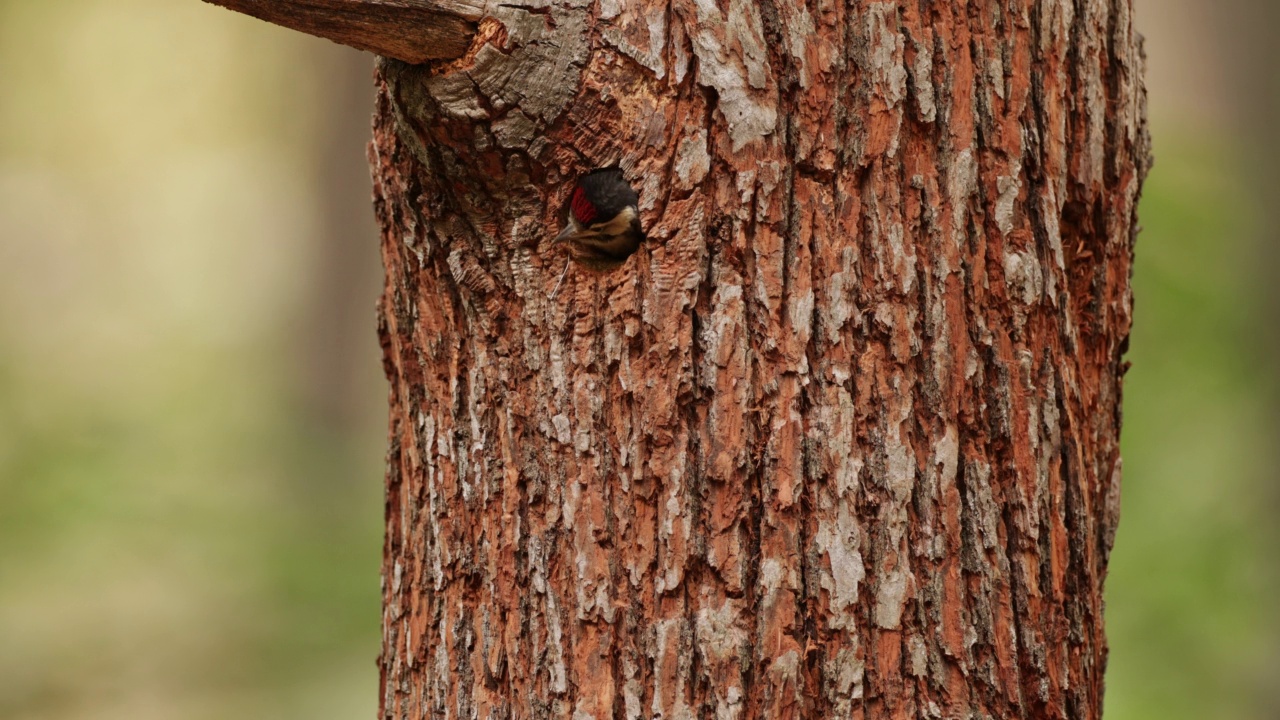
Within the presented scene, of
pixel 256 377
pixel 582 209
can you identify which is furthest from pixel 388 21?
pixel 256 377

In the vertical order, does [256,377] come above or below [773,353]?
above

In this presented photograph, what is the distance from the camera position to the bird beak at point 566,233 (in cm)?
171

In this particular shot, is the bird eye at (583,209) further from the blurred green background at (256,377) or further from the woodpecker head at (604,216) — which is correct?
the blurred green background at (256,377)

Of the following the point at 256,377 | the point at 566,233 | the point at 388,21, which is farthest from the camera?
the point at 256,377

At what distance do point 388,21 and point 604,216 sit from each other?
0.42m

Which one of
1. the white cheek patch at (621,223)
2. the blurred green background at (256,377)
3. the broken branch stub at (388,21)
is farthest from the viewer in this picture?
the blurred green background at (256,377)

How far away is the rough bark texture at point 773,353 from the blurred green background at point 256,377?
3862mm

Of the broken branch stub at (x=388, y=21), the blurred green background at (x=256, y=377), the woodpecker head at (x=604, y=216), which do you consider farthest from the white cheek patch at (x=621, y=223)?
the blurred green background at (x=256, y=377)

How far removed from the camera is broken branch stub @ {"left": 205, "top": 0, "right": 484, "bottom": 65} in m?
1.59

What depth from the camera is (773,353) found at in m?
1.68

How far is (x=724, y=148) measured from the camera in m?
1.68

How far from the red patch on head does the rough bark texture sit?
0.05 meters

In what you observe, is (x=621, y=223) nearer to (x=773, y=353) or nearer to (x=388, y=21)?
(x=773, y=353)

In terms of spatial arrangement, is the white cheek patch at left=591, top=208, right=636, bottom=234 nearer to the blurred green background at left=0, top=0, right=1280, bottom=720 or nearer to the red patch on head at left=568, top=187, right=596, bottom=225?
the red patch on head at left=568, top=187, right=596, bottom=225
